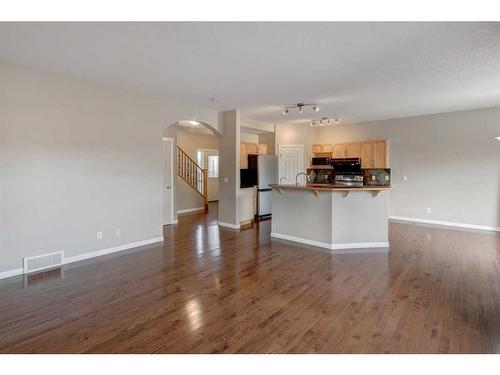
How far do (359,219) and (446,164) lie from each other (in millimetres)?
3488

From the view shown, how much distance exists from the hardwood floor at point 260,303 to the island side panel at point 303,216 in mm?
362

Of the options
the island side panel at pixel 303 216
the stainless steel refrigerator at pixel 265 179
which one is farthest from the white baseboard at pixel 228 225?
the stainless steel refrigerator at pixel 265 179

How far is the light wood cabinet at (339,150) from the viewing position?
8.05 metres

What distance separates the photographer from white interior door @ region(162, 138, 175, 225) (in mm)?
6863

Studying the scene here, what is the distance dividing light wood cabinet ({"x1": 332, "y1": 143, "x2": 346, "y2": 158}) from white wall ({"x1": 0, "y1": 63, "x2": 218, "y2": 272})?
5.00 meters

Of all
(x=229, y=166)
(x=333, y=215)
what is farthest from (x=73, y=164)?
(x=333, y=215)

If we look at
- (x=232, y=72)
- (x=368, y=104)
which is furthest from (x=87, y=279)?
(x=368, y=104)

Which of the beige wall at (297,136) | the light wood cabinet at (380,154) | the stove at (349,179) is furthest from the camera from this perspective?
the beige wall at (297,136)

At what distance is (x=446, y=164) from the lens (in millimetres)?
6527

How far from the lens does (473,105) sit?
5746mm

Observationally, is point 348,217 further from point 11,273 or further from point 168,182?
point 11,273

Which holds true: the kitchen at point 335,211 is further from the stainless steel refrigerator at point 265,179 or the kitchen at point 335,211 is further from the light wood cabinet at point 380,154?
the light wood cabinet at point 380,154

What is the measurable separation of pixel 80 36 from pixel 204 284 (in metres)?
2.92
